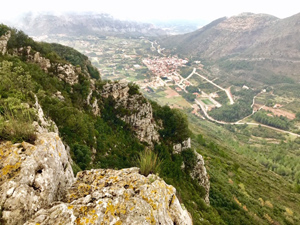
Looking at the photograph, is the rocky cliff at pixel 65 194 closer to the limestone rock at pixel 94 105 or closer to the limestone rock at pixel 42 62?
the limestone rock at pixel 94 105

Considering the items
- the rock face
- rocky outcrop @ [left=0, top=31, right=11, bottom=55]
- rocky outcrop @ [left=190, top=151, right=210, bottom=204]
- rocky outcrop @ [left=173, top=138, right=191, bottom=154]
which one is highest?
rocky outcrop @ [left=0, top=31, right=11, bottom=55]

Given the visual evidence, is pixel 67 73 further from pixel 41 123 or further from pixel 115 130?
pixel 41 123

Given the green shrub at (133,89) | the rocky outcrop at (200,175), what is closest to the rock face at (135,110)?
the green shrub at (133,89)

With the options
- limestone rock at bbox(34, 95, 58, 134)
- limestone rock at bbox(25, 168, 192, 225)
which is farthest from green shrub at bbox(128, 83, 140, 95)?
limestone rock at bbox(25, 168, 192, 225)

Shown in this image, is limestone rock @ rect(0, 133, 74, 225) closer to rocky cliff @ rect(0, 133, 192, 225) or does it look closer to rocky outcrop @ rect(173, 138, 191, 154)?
rocky cliff @ rect(0, 133, 192, 225)

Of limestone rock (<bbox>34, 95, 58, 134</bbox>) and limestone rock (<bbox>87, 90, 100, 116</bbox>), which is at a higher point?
limestone rock (<bbox>34, 95, 58, 134</bbox>)

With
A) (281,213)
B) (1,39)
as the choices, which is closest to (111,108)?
(1,39)

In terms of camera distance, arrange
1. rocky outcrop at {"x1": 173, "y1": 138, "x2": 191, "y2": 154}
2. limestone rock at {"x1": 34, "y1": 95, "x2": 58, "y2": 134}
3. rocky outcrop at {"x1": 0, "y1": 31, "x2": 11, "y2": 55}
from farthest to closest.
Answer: rocky outcrop at {"x1": 173, "y1": 138, "x2": 191, "y2": 154}
rocky outcrop at {"x1": 0, "y1": 31, "x2": 11, "y2": 55}
limestone rock at {"x1": 34, "y1": 95, "x2": 58, "y2": 134}

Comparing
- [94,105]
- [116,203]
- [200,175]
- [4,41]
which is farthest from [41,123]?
[4,41]
